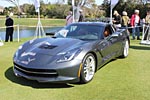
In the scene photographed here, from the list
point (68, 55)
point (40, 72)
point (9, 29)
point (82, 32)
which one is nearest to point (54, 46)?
point (68, 55)

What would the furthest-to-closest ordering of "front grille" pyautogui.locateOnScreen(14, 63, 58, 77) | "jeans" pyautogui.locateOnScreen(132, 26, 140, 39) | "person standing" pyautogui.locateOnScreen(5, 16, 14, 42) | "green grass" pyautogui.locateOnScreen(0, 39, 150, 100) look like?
"jeans" pyautogui.locateOnScreen(132, 26, 140, 39), "person standing" pyautogui.locateOnScreen(5, 16, 14, 42), "front grille" pyautogui.locateOnScreen(14, 63, 58, 77), "green grass" pyautogui.locateOnScreen(0, 39, 150, 100)

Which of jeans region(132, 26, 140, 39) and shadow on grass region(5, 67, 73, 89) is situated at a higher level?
jeans region(132, 26, 140, 39)

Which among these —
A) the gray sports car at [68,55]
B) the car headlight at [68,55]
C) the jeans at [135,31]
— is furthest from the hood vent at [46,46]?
the jeans at [135,31]

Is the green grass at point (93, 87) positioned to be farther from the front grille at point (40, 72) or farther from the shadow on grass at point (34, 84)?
the front grille at point (40, 72)

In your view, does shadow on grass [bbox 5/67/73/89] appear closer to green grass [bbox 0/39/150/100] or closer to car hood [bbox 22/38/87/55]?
green grass [bbox 0/39/150/100]

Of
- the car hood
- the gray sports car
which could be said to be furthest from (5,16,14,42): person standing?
the car hood

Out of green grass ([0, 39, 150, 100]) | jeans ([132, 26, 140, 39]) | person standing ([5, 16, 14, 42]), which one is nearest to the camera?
green grass ([0, 39, 150, 100])

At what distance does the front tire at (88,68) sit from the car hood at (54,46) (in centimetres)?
36

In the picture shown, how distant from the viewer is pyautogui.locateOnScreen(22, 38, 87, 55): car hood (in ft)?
17.7

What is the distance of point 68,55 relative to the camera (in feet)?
17.0

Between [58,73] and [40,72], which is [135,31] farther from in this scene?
[40,72]

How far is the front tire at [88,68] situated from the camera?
5361 mm

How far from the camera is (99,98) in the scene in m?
4.62

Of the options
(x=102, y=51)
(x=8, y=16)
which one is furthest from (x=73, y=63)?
(x=8, y=16)
